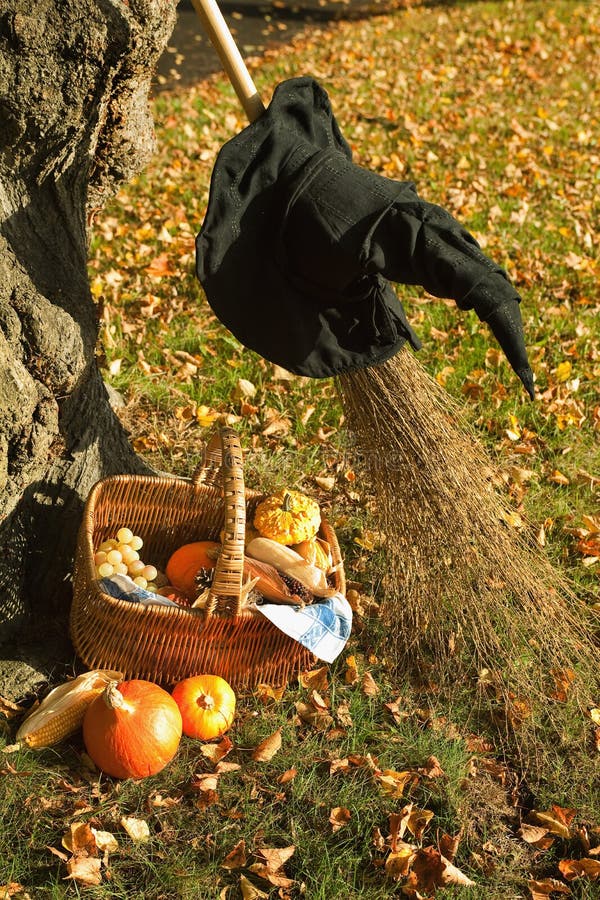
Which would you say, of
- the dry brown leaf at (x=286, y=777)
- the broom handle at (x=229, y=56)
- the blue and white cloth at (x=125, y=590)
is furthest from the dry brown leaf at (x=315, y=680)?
the broom handle at (x=229, y=56)

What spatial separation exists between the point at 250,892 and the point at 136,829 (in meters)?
0.36

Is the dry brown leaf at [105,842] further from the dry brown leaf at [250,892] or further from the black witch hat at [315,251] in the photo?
the black witch hat at [315,251]

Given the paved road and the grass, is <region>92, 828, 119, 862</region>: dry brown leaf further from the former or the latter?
the paved road

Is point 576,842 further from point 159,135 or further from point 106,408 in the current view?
point 159,135

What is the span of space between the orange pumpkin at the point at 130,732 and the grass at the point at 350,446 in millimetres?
77

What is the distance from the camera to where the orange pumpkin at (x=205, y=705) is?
2482mm

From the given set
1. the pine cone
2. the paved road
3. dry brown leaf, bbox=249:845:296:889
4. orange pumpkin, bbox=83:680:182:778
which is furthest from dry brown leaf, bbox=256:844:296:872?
the paved road

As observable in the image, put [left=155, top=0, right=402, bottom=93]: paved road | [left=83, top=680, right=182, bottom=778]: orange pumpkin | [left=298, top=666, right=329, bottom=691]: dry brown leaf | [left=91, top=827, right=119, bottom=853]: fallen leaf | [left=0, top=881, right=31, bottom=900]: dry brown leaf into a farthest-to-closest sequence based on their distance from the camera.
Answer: [left=155, top=0, right=402, bottom=93]: paved road, [left=298, top=666, right=329, bottom=691]: dry brown leaf, [left=83, top=680, right=182, bottom=778]: orange pumpkin, [left=91, top=827, right=119, bottom=853]: fallen leaf, [left=0, top=881, right=31, bottom=900]: dry brown leaf

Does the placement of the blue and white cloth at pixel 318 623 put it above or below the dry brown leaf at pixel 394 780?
above

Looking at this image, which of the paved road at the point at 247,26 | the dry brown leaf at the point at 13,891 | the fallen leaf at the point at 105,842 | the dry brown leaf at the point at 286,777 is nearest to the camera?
the dry brown leaf at the point at 13,891

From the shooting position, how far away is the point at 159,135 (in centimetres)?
620

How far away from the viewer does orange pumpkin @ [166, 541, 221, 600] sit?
110 inches

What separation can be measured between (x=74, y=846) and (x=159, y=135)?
5.31m

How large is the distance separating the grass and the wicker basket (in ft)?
0.65
